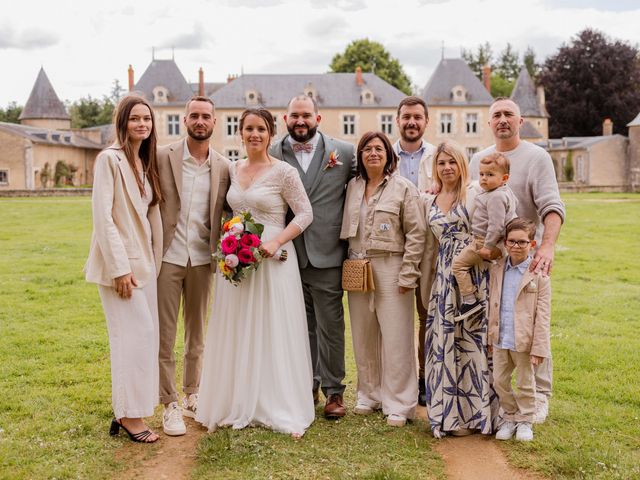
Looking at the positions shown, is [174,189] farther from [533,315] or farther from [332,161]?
[533,315]

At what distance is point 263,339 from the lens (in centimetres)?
502

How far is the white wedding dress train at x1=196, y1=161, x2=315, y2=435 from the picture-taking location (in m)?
5.00

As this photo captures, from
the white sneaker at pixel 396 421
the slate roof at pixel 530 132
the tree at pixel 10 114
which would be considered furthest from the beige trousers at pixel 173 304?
the tree at pixel 10 114


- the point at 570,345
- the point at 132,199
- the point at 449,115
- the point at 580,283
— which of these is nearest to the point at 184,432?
the point at 132,199

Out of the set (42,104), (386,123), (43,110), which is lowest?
(386,123)

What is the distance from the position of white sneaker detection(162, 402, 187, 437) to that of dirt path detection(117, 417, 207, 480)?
4 cm

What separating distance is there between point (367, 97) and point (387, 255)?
41982mm

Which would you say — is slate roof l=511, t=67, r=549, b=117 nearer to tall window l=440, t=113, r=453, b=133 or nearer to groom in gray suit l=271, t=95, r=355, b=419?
tall window l=440, t=113, r=453, b=133

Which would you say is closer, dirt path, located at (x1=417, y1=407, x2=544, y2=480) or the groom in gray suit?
dirt path, located at (x1=417, y1=407, x2=544, y2=480)

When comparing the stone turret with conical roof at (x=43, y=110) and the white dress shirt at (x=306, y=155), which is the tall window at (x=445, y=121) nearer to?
the stone turret with conical roof at (x=43, y=110)

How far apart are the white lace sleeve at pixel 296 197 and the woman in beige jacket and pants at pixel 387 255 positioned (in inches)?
15.1

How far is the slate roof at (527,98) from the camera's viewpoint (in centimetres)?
5366

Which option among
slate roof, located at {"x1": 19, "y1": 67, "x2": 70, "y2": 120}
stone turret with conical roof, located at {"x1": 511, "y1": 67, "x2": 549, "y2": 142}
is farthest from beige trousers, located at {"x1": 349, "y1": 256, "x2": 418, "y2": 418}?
slate roof, located at {"x1": 19, "y1": 67, "x2": 70, "y2": 120}

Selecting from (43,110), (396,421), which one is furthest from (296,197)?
(43,110)
